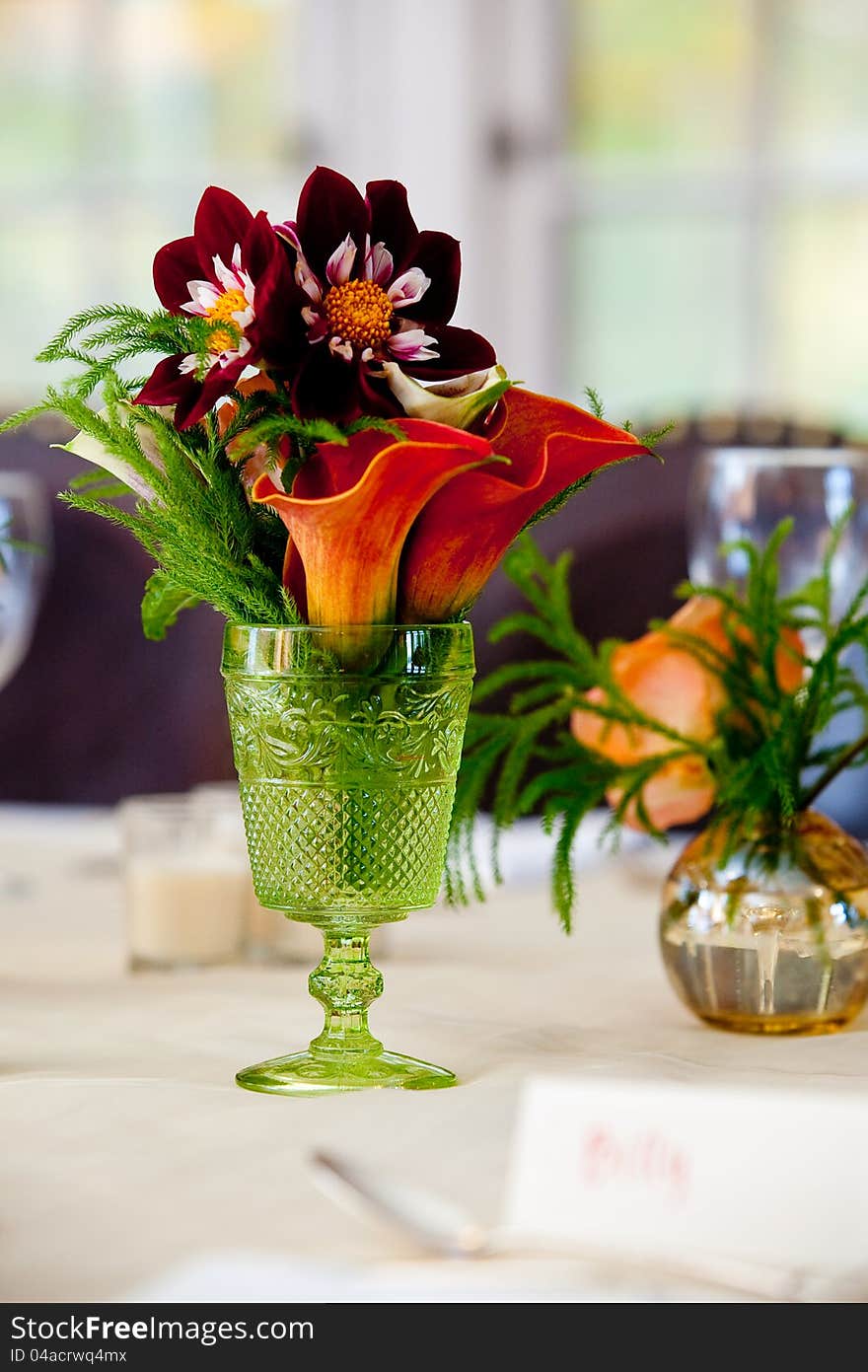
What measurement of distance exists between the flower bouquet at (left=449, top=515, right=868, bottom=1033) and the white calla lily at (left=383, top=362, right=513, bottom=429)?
180mm

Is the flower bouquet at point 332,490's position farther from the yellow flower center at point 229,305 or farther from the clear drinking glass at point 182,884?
the clear drinking glass at point 182,884

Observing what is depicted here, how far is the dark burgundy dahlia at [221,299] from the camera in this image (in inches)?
21.2

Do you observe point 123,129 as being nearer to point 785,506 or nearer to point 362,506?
point 785,506

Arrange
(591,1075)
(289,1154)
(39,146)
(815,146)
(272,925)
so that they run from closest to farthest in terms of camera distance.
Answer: (289,1154)
(591,1075)
(272,925)
(815,146)
(39,146)

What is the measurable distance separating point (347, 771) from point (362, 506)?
0.33 ft

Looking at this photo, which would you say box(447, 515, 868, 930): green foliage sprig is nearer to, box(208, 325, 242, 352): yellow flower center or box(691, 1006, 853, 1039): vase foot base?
box(691, 1006, 853, 1039): vase foot base

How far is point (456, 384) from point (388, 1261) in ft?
0.90

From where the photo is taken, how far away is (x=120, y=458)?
567 mm

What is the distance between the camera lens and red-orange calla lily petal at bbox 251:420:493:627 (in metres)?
0.53

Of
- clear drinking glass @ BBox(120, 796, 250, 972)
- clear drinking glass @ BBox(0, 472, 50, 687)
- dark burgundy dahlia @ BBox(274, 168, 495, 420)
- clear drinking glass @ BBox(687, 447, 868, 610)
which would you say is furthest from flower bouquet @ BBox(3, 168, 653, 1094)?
clear drinking glass @ BBox(687, 447, 868, 610)

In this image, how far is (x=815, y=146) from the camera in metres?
2.59

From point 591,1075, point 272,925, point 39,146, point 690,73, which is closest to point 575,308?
point 690,73

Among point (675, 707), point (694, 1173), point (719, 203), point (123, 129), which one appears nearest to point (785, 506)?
point (675, 707)
